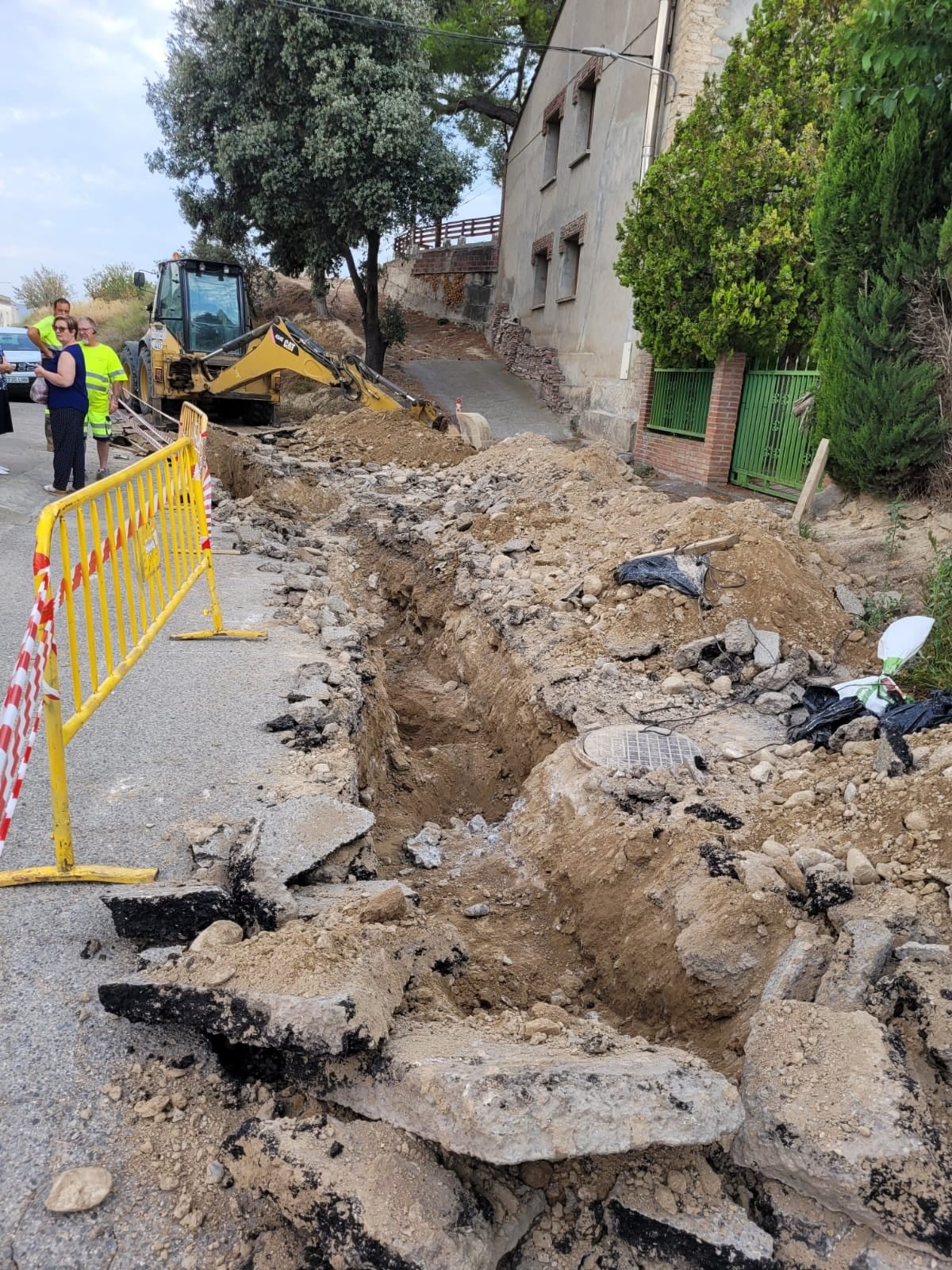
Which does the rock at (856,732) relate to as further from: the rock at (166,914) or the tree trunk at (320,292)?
the tree trunk at (320,292)

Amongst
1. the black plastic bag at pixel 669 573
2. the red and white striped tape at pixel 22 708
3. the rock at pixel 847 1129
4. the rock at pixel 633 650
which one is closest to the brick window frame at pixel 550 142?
the black plastic bag at pixel 669 573

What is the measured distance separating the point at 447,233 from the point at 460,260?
5040mm

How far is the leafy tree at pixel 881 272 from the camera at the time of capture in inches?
319

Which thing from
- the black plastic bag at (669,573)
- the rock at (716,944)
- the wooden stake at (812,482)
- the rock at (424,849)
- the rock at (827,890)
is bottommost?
the rock at (424,849)

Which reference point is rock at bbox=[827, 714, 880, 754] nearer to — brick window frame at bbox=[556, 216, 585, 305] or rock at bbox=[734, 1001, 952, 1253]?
rock at bbox=[734, 1001, 952, 1253]

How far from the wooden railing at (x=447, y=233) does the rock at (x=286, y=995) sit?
106 feet

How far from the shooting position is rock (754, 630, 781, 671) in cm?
568

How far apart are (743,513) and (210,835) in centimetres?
587

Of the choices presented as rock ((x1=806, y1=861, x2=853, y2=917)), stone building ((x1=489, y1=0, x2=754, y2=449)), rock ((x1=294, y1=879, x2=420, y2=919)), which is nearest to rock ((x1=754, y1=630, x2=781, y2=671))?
rock ((x1=806, y1=861, x2=853, y2=917))

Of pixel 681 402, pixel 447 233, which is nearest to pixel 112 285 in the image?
pixel 447 233

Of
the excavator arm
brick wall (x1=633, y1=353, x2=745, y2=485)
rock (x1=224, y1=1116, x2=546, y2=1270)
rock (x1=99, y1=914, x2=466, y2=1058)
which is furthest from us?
the excavator arm

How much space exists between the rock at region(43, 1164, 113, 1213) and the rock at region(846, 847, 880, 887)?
2.63 metres

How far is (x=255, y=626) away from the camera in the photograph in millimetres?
6371

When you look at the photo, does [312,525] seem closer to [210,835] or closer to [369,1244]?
[210,835]
